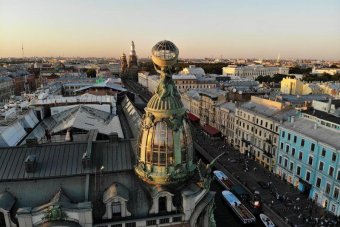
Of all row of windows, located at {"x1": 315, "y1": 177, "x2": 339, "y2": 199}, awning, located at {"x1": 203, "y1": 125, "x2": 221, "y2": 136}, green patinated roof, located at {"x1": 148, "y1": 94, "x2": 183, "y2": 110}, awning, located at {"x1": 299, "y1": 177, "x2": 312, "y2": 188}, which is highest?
green patinated roof, located at {"x1": 148, "y1": 94, "x2": 183, "y2": 110}

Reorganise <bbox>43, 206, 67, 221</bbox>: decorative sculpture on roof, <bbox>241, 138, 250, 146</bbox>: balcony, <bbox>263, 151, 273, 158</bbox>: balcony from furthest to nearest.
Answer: <bbox>241, 138, 250, 146</bbox>: balcony, <bbox>263, 151, 273, 158</bbox>: balcony, <bbox>43, 206, 67, 221</bbox>: decorative sculpture on roof

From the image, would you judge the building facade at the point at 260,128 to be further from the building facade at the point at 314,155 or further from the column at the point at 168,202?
the column at the point at 168,202

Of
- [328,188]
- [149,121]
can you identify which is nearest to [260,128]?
[328,188]

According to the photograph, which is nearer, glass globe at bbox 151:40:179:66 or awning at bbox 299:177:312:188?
glass globe at bbox 151:40:179:66

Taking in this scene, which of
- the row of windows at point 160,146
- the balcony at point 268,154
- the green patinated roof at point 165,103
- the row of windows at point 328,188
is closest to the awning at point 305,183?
the row of windows at point 328,188

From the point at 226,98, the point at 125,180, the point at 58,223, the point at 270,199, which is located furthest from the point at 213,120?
the point at 58,223

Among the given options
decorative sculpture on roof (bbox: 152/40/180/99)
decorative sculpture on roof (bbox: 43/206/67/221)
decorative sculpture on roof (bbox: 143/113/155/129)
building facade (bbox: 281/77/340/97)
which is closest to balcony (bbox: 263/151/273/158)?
decorative sculpture on roof (bbox: 152/40/180/99)

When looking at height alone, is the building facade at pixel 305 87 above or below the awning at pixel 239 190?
above

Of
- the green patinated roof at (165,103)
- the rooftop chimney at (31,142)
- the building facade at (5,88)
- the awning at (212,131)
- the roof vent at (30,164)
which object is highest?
the green patinated roof at (165,103)

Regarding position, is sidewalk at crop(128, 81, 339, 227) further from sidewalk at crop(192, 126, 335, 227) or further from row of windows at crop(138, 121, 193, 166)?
row of windows at crop(138, 121, 193, 166)

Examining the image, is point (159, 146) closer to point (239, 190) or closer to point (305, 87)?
point (239, 190)
